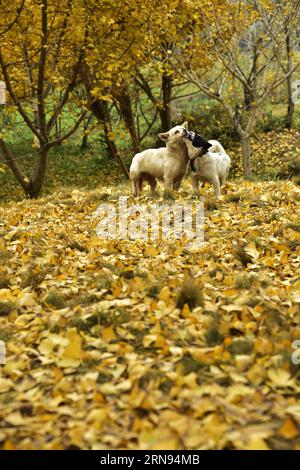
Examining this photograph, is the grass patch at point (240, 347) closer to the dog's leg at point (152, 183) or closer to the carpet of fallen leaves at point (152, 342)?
the carpet of fallen leaves at point (152, 342)

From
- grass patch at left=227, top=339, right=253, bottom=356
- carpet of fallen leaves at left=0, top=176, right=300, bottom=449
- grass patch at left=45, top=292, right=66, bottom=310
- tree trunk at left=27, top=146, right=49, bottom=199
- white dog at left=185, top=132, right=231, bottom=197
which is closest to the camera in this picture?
carpet of fallen leaves at left=0, top=176, right=300, bottom=449

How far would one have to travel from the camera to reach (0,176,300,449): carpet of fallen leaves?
2.95 meters

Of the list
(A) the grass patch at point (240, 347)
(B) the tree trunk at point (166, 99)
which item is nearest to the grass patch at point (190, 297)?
(A) the grass patch at point (240, 347)

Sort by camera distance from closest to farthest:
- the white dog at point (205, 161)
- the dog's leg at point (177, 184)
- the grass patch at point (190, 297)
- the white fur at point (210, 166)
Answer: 1. the grass patch at point (190, 297)
2. the white dog at point (205, 161)
3. the white fur at point (210, 166)
4. the dog's leg at point (177, 184)

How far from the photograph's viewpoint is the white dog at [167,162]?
863 cm

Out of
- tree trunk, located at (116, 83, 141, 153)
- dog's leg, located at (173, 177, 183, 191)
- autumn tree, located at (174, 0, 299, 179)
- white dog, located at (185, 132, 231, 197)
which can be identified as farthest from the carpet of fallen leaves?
tree trunk, located at (116, 83, 141, 153)

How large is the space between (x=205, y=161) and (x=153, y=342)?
5078 millimetres

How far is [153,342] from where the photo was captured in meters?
3.95

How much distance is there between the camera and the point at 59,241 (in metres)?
7.01

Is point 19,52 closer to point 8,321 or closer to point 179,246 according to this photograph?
point 179,246

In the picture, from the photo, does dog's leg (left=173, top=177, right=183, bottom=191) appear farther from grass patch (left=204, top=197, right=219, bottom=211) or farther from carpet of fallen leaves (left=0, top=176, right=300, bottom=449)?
carpet of fallen leaves (left=0, top=176, right=300, bottom=449)

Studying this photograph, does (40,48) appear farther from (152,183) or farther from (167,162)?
(167,162)

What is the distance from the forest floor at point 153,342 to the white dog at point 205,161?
6.09 feet

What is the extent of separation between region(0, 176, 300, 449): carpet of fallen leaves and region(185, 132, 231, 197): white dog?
1883 mm
